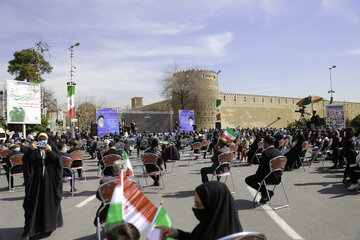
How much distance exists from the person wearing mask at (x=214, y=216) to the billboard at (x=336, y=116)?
23.3 meters

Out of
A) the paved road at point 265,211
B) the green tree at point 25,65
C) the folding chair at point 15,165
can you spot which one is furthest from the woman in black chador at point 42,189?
the green tree at point 25,65

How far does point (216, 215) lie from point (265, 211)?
3358mm

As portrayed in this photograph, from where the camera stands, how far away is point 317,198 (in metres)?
6.11

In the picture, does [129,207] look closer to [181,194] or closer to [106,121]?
[181,194]

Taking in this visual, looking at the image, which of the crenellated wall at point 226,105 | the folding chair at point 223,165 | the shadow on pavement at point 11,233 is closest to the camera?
the shadow on pavement at point 11,233

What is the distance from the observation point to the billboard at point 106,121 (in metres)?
24.9

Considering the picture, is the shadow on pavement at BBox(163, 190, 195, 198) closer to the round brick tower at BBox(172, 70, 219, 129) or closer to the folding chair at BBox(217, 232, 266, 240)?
the folding chair at BBox(217, 232, 266, 240)

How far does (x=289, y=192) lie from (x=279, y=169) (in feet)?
4.86

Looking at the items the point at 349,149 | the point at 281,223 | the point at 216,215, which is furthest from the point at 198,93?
the point at 216,215

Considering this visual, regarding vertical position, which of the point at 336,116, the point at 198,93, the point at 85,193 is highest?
the point at 198,93

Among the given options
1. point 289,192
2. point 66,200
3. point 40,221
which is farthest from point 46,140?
point 289,192

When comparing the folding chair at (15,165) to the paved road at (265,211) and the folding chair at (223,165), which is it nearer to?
the paved road at (265,211)

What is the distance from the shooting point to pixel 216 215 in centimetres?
228

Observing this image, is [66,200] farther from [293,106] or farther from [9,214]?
[293,106]
